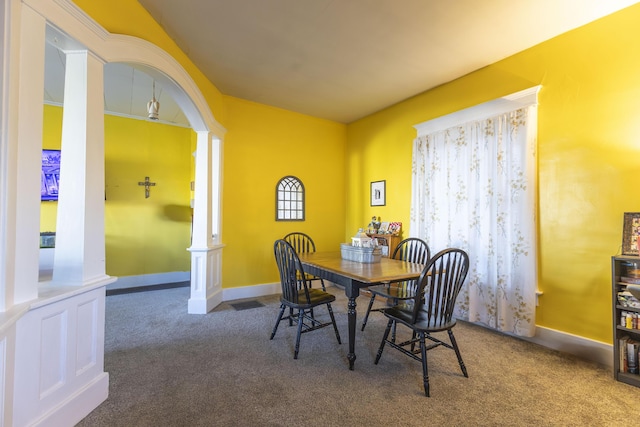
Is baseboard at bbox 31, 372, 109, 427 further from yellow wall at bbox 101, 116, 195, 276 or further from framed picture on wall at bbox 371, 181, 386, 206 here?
framed picture on wall at bbox 371, 181, 386, 206

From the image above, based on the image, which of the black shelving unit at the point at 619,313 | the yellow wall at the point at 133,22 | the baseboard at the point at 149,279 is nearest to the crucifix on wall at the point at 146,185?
the baseboard at the point at 149,279

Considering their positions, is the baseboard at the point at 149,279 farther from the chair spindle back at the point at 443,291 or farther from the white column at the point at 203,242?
the chair spindle back at the point at 443,291

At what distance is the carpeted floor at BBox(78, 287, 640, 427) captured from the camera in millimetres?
1679

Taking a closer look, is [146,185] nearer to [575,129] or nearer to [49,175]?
[49,175]

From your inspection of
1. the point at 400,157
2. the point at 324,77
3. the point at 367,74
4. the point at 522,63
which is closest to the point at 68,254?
the point at 324,77

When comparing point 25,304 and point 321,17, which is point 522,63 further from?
Result: point 25,304

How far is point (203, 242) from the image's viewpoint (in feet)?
11.6

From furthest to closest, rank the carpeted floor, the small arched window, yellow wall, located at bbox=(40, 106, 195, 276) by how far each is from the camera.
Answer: yellow wall, located at bbox=(40, 106, 195, 276), the small arched window, the carpeted floor

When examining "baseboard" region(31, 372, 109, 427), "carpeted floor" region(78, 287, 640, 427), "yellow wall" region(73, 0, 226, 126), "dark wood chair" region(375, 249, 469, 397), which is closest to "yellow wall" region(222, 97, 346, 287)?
"yellow wall" region(73, 0, 226, 126)

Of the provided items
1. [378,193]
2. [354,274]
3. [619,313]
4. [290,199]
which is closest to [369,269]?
[354,274]

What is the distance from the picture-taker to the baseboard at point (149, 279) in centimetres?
470

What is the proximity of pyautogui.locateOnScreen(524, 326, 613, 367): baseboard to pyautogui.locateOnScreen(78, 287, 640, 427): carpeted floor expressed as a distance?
0.10 meters

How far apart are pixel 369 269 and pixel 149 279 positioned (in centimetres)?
419

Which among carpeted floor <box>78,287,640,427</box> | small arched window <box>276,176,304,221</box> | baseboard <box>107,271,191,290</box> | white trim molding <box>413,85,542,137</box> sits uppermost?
white trim molding <box>413,85,542,137</box>
